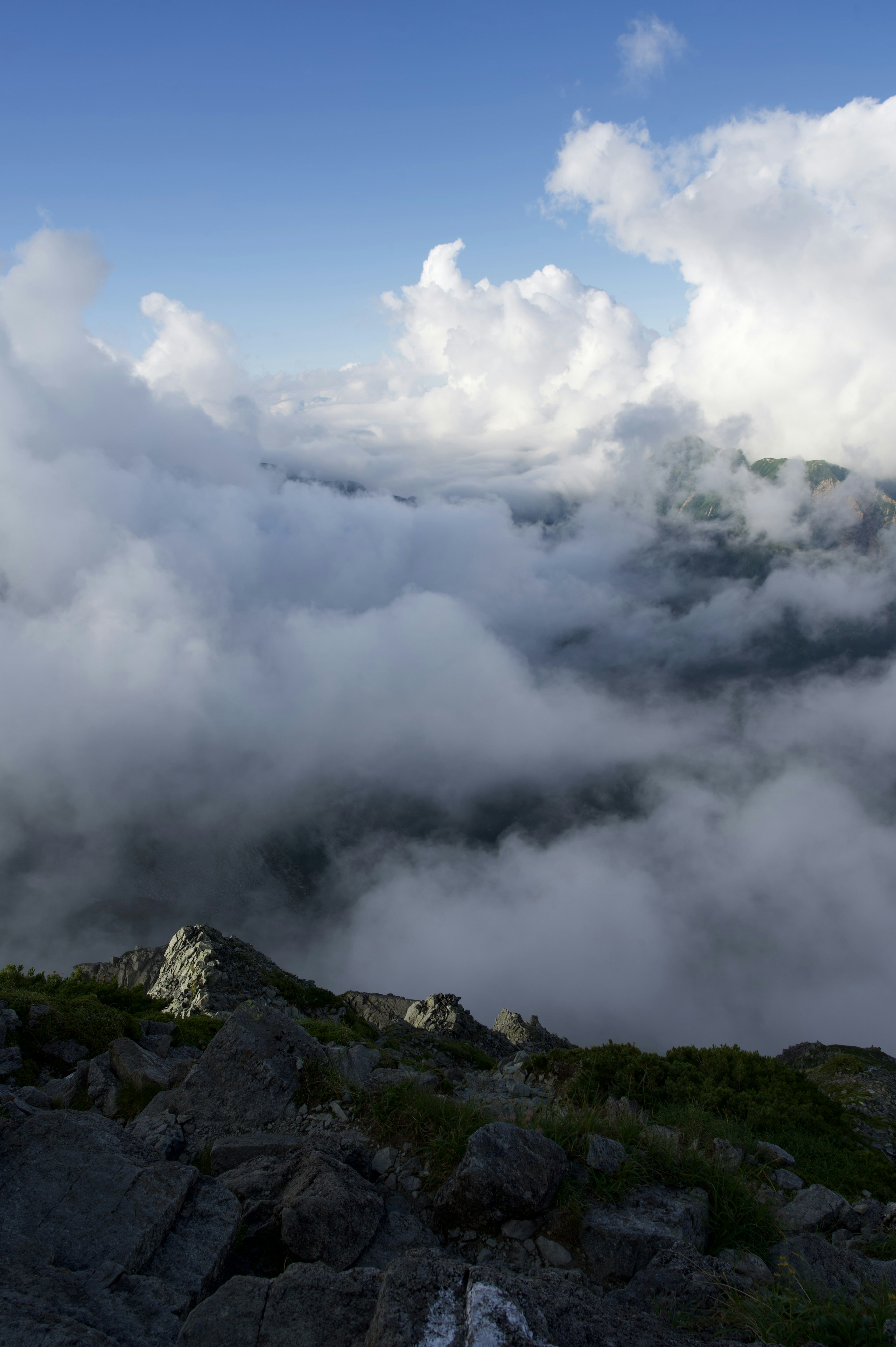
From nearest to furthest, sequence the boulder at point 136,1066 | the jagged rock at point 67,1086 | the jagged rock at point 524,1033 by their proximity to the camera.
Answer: the jagged rock at point 67,1086, the boulder at point 136,1066, the jagged rock at point 524,1033

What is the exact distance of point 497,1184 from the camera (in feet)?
26.4

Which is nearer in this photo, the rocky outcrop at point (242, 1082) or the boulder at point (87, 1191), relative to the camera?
the boulder at point (87, 1191)

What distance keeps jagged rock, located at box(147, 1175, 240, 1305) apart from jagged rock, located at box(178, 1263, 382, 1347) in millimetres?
852

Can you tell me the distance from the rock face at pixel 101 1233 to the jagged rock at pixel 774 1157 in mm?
11156

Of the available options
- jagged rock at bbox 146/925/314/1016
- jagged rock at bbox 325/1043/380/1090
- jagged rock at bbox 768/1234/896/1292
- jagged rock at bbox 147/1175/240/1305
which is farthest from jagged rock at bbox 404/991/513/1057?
jagged rock at bbox 147/1175/240/1305

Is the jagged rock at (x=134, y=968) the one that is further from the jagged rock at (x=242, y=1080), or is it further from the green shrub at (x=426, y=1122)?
the green shrub at (x=426, y=1122)

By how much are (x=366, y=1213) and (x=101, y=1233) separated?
3.07 meters

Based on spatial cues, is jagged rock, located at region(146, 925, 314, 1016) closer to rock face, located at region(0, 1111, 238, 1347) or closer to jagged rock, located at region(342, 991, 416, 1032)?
jagged rock, located at region(342, 991, 416, 1032)

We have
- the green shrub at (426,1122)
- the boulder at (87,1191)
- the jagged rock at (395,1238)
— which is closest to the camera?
the boulder at (87,1191)

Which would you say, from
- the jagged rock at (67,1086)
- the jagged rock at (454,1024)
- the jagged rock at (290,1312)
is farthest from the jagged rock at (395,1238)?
the jagged rock at (454,1024)

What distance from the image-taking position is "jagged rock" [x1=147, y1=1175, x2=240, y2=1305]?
6891 mm

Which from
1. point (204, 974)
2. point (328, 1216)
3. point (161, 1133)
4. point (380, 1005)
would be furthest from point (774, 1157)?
point (380, 1005)

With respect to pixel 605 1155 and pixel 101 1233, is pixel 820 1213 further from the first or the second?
pixel 101 1233

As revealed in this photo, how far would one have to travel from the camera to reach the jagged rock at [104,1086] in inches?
467
